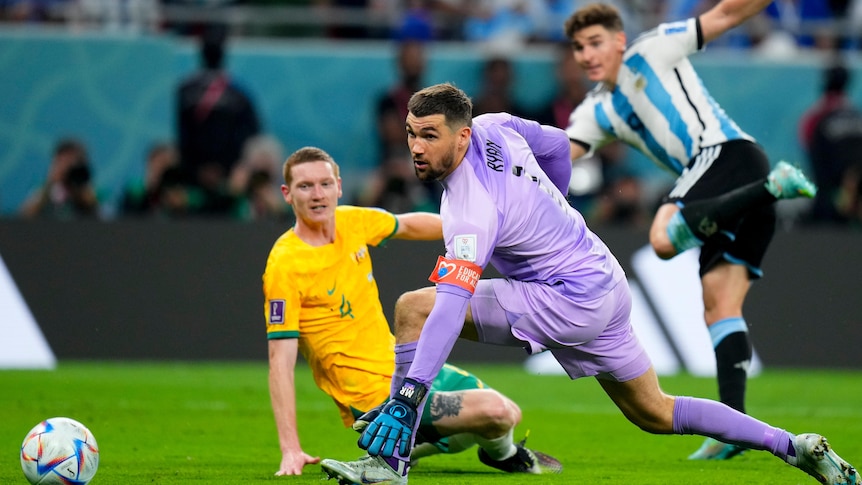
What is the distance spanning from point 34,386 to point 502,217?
6289 millimetres

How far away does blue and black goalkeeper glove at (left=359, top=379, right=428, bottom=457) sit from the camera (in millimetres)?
5328

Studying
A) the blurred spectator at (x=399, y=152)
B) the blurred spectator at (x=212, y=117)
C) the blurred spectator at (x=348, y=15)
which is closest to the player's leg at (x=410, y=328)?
the blurred spectator at (x=399, y=152)

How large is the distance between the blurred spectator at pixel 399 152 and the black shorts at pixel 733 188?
587 cm

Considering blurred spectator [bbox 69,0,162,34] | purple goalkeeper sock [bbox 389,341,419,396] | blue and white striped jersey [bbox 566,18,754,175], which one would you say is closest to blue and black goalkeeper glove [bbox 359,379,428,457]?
purple goalkeeper sock [bbox 389,341,419,396]

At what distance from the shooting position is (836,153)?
47.7 feet

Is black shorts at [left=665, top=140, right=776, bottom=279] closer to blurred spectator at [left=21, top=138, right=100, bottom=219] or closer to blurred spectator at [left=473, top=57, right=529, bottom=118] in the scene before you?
blurred spectator at [left=473, top=57, right=529, bottom=118]

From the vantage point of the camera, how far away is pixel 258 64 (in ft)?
49.7

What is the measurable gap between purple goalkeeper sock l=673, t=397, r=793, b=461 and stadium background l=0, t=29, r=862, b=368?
6.53 m

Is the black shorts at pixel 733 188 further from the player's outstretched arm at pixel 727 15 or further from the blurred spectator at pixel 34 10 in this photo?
the blurred spectator at pixel 34 10

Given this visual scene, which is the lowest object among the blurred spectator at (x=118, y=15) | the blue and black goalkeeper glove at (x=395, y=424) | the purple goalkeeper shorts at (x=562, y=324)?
the blue and black goalkeeper glove at (x=395, y=424)

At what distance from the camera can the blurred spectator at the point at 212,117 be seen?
13.8 meters

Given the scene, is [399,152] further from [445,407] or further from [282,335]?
[445,407]

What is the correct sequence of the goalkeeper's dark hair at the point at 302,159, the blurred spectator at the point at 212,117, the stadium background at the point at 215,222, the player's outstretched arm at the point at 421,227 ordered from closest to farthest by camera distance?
the goalkeeper's dark hair at the point at 302,159, the player's outstretched arm at the point at 421,227, the stadium background at the point at 215,222, the blurred spectator at the point at 212,117

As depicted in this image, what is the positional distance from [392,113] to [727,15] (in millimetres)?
7105
